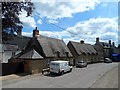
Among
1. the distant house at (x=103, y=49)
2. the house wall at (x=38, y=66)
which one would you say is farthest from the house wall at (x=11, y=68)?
the distant house at (x=103, y=49)

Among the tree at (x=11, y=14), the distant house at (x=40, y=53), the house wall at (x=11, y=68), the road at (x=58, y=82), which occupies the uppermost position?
the tree at (x=11, y=14)

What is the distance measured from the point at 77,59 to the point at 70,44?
5183mm

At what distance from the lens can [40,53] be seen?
43438 mm

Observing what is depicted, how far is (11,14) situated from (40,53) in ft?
56.3

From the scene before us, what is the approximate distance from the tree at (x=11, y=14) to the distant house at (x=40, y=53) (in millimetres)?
7436

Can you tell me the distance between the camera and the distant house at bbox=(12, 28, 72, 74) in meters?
34.9

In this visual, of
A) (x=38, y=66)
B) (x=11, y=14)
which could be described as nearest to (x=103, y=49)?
(x=38, y=66)

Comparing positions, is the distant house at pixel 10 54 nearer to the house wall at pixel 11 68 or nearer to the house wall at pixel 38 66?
the house wall at pixel 11 68

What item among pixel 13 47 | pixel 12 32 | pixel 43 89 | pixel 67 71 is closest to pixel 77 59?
pixel 13 47

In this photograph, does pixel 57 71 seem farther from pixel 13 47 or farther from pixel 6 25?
pixel 13 47

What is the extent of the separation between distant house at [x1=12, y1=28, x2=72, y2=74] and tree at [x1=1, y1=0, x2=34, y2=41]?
7.44 m

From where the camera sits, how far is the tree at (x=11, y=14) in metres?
26.7

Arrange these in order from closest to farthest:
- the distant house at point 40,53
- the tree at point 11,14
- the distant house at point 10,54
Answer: the tree at point 11,14 → the distant house at point 10,54 → the distant house at point 40,53

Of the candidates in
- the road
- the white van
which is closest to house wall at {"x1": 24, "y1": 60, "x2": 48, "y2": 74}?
the white van
